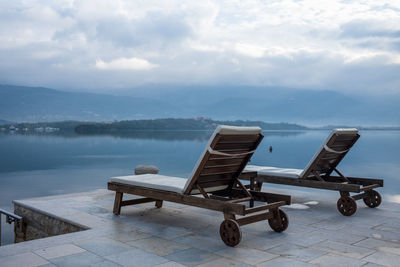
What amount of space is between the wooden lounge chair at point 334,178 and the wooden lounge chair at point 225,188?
138 centimetres

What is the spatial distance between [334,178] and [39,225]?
467 centimetres

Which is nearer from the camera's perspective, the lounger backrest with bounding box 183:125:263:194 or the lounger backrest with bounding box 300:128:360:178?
the lounger backrest with bounding box 183:125:263:194

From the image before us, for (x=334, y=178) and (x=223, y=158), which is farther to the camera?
(x=334, y=178)

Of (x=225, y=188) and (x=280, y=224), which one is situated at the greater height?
(x=225, y=188)

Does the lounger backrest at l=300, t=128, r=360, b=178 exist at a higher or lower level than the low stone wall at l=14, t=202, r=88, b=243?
higher

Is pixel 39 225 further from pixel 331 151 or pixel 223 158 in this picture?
pixel 331 151

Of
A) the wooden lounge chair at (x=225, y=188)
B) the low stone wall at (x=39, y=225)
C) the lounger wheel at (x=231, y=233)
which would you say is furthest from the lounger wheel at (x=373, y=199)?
the low stone wall at (x=39, y=225)

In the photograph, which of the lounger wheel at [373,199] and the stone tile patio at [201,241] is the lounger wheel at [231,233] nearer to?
the stone tile patio at [201,241]

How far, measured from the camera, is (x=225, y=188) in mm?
4867

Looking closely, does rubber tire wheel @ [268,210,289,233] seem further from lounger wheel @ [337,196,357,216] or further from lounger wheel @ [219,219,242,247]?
lounger wheel @ [337,196,357,216]

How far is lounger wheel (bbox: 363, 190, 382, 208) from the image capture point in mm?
5875

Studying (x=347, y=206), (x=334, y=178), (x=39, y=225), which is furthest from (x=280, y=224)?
(x=39, y=225)

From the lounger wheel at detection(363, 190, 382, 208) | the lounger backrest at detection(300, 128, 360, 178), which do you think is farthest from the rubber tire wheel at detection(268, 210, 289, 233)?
the lounger wheel at detection(363, 190, 382, 208)

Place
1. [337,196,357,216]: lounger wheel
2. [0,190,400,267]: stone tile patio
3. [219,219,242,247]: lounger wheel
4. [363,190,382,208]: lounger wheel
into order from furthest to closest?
[363,190,382,208]: lounger wheel → [337,196,357,216]: lounger wheel → [219,219,242,247]: lounger wheel → [0,190,400,267]: stone tile patio
